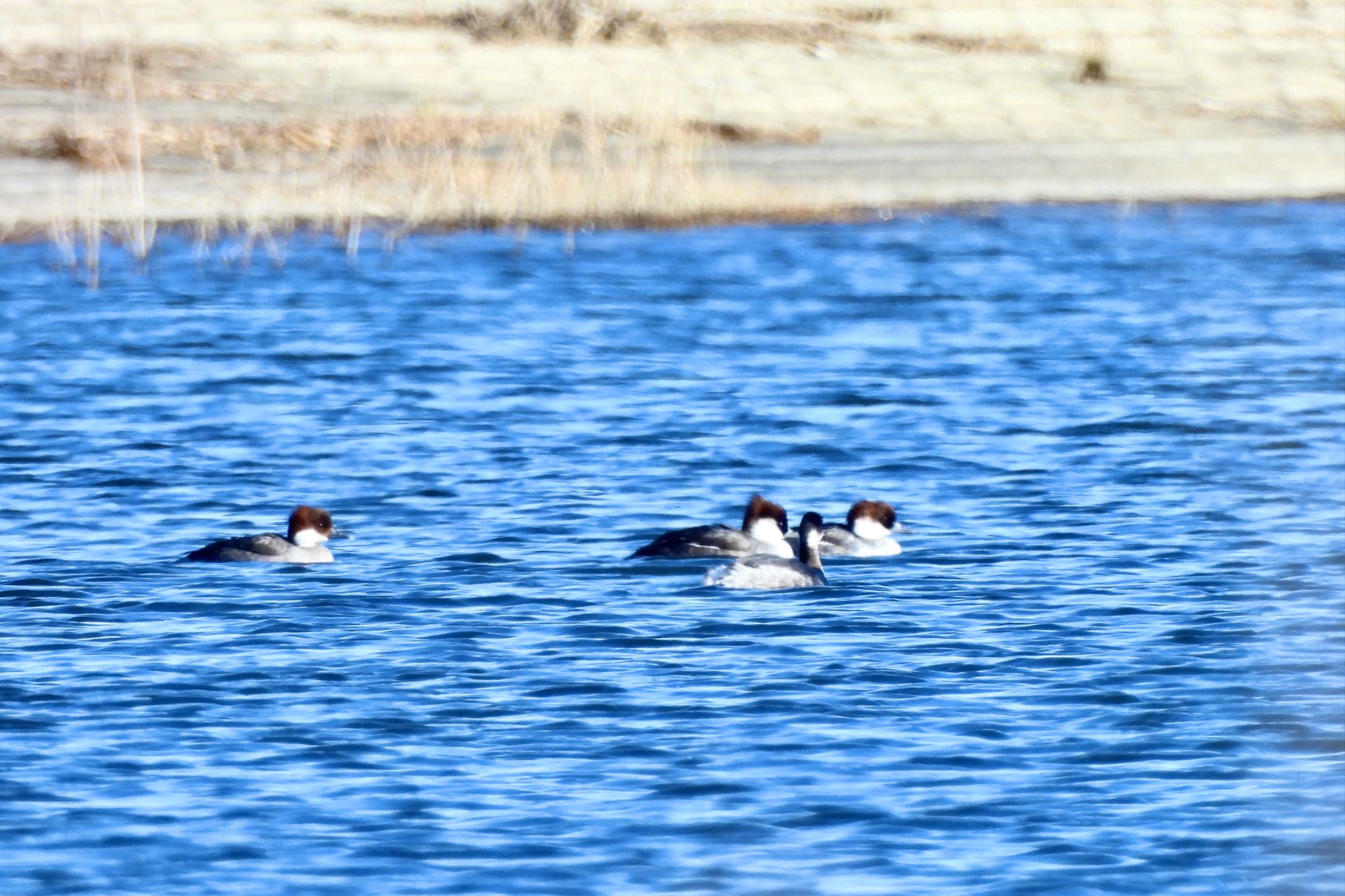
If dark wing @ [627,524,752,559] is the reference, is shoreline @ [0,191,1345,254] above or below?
below

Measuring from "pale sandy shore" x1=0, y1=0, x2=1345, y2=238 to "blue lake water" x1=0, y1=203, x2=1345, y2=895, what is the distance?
282 cm

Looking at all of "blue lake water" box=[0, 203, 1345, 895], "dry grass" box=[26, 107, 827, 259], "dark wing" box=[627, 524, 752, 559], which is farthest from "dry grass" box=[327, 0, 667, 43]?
"dark wing" box=[627, 524, 752, 559]

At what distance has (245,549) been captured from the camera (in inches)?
524

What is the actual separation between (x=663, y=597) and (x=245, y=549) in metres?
2.22

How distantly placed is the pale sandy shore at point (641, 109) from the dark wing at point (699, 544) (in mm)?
12106

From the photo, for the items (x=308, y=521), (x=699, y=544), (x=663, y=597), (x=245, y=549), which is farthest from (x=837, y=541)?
(x=245, y=549)

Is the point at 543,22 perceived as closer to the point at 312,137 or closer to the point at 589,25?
the point at 589,25

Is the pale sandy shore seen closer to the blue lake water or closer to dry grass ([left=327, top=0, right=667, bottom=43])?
dry grass ([left=327, top=0, right=667, bottom=43])

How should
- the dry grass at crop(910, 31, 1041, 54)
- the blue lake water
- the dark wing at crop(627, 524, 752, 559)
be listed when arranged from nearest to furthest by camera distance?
1. the blue lake water
2. the dark wing at crop(627, 524, 752, 559)
3. the dry grass at crop(910, 31, 1041, 54)

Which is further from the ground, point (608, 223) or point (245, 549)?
point (245, 549)

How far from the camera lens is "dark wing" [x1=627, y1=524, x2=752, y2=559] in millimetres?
13266

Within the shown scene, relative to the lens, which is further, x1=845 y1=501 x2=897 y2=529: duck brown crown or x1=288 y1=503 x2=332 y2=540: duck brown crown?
x1=845 y1=501 x2=897 y2=529: duck brown crown

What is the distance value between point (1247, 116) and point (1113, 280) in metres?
8.98

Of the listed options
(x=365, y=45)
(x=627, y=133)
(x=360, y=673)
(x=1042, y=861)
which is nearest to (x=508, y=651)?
(x=360, y=673)
